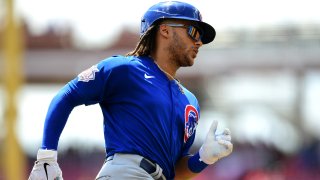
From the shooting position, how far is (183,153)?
5246 mm

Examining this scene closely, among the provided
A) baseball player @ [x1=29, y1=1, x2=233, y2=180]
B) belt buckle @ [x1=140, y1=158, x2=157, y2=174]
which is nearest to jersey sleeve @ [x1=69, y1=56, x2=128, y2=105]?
baseball player @ [x1=29, y1=1, x2=233, y2=180]

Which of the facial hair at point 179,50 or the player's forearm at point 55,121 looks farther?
the facial hair at point 179,50

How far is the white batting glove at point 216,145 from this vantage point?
16.1 feet

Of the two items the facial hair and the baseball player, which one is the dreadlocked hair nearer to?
the baseball player

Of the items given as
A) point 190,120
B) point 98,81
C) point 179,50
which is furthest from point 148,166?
point 179,50

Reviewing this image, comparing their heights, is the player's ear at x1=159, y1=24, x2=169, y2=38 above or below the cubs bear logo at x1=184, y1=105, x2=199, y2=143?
above

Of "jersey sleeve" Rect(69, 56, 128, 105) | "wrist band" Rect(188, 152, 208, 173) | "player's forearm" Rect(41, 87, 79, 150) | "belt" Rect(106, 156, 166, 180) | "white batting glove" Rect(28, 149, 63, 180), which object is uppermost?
"jersey sleeve" Rect(69, 56, 128, 105)

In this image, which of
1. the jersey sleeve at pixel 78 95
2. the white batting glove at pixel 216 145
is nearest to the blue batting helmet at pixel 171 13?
the jersey sleeve at pixel 78 95

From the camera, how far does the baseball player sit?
4.83 meters

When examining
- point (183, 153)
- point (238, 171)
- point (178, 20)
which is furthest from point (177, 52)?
point (238, 171)

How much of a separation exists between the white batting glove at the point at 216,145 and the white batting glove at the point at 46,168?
2.74 ft

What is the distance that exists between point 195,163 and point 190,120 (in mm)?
247

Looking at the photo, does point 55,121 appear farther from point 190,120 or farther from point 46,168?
point 190,120

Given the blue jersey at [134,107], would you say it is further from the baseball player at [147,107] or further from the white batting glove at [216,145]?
the white batting glove at [216,145]
